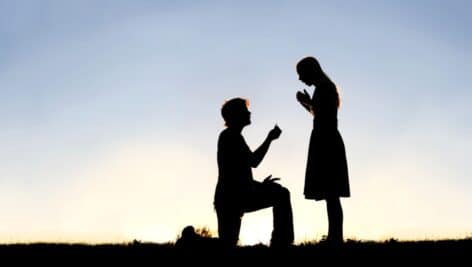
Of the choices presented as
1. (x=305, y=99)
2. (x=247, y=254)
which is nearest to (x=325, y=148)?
(x=305, y=99)

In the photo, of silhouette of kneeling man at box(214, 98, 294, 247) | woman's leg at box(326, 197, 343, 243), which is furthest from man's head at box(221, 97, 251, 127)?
woman's leg at box(326, 197, 343, 243)

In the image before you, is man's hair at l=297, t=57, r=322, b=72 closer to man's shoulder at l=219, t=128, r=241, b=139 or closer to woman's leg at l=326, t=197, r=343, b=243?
man's shoulder at l=219, t=128, r=241, b=139

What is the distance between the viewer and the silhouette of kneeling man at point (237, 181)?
1182 cm

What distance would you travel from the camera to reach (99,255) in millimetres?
10766

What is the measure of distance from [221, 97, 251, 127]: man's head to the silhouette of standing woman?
0.97 m

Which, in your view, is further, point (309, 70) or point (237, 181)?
point (309, 70)

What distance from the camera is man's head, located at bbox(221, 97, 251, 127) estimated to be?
477 inches

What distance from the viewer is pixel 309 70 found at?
12.5 meters

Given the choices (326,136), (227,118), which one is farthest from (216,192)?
(326,136)

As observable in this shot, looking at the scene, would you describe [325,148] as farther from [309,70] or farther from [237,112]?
[237,112]

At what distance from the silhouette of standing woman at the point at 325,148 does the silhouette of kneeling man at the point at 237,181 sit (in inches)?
32.8

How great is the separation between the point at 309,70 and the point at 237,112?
1.47m

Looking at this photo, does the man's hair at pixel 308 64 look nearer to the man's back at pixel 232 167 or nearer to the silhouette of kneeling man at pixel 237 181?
the silhouette of kneeling man at pixel 237 181

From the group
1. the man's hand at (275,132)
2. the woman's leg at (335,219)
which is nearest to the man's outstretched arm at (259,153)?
the man's hand at (275,132)
